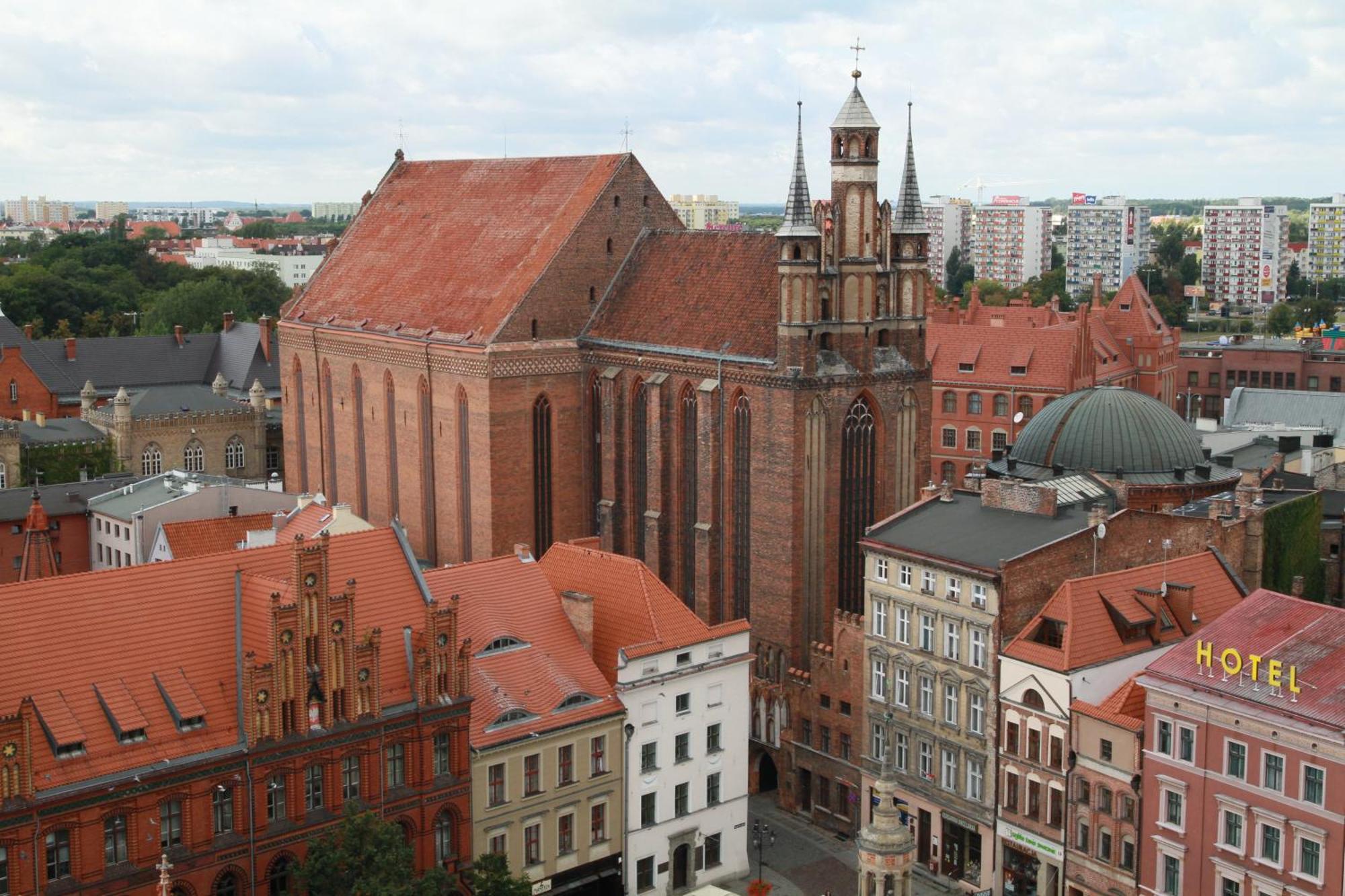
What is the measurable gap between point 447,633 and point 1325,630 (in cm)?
3062

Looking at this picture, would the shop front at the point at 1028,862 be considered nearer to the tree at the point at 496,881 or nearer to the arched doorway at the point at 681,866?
the arched doorway at the point at 681,866

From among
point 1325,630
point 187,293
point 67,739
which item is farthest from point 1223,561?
point 187,293

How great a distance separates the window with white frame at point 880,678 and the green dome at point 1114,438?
15.5 m

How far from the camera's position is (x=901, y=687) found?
218 ft

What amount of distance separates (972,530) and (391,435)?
41882 mm

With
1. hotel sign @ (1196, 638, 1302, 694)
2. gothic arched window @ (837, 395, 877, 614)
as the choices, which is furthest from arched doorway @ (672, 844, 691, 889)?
hotel sign @ (1196, 638, 1302, 694)

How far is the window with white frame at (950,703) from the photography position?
63.9m

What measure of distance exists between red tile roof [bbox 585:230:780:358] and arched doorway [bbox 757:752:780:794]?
1953 cm

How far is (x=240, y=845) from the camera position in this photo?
50812 mm

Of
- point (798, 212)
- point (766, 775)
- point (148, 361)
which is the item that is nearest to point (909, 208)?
point (798, 212)

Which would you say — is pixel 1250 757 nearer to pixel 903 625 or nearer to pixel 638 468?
pixel 903 625

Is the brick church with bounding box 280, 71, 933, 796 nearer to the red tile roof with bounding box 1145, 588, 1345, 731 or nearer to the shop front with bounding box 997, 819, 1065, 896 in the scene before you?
the shop front with bounding box 997, 819, 1065, 896

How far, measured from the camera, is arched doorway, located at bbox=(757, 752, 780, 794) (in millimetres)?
75438

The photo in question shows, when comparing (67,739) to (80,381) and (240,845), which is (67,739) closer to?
(240,845)
